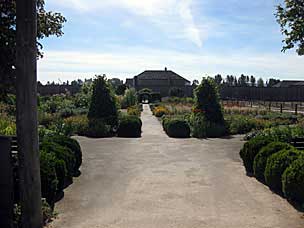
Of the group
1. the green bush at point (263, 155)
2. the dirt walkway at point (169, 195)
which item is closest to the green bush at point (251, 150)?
the dirt walkway at point (169, 195)

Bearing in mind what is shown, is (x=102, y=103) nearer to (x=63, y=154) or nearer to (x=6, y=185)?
(x=63, y=154)

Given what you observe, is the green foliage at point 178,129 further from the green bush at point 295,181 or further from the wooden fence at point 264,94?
the wooden fence at point 264,94

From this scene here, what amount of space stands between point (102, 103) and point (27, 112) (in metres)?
16.7

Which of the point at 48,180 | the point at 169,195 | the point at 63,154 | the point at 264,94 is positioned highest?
the point at 264,94

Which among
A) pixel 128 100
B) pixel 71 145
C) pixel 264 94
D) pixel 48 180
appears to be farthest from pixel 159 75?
pixel 48 180

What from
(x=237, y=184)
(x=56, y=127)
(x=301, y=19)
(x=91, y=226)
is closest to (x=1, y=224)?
(x=91, y=226)

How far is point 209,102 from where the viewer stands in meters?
21.5

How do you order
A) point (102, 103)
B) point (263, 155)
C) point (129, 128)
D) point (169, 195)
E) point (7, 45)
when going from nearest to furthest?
point (7, 45), point (169, 195), point (263, 155), point (129, 128), point (102, 103)

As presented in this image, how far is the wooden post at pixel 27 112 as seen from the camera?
207 inches

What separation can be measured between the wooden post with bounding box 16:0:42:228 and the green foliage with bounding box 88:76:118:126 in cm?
1617

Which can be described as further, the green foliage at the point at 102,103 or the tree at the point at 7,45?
the green foliage at the point at 102,103

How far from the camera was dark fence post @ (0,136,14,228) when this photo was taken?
5.67m

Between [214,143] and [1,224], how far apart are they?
40.5 feet

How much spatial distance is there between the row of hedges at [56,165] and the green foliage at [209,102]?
11399 mm
